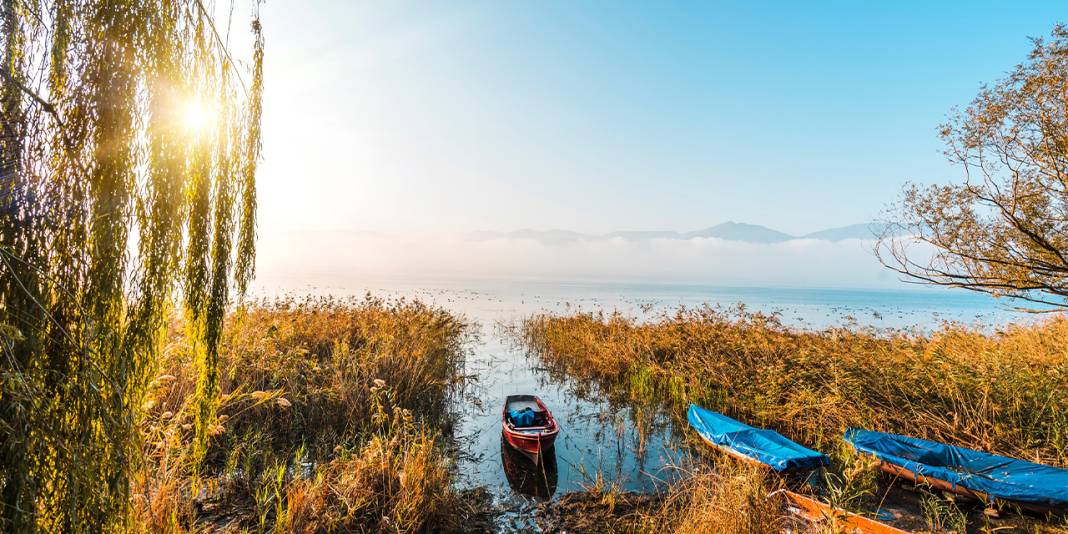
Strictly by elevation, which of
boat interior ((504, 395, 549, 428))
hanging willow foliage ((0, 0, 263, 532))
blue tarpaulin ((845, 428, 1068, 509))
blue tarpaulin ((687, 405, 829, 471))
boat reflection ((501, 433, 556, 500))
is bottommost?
boat reflection ((501, 433, 556, 500))

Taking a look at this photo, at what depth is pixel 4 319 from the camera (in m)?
2.32

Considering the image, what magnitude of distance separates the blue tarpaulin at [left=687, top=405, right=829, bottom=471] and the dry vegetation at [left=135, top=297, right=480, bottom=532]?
20.4ft

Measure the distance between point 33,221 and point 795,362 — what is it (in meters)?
15.6

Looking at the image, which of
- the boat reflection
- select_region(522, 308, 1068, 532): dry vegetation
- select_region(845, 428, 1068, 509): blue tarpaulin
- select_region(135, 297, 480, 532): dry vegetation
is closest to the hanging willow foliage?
select_region(135, 297, 480, 532): dry vegetation

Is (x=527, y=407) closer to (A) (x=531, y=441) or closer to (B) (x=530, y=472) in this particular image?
(A) (x=531, y=441)

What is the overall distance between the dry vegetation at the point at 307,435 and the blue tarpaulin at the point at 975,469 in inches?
305

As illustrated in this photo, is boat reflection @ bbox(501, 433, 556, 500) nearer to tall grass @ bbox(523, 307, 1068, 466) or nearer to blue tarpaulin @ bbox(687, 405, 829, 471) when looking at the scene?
blue tarpaulin @ bbox(687, 405, 829, 471)

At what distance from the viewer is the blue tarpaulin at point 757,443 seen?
8.05 metres

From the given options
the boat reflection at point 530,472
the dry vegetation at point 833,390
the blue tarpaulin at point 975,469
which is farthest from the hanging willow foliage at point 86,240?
the blue tarpaulin at point 975,469

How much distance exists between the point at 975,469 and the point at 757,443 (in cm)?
355

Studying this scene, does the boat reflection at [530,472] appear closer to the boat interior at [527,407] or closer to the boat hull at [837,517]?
the boat interior at [527,407]

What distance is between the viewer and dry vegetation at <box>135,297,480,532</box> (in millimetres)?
5984

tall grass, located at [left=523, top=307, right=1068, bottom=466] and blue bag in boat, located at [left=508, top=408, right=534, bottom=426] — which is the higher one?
tall grass, located at [left=523, top=307, right=1068, bottom=466]

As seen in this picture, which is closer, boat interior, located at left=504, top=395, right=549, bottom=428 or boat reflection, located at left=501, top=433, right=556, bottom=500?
boat reflection, located at left=501, top=433, right=556, bottom=500
